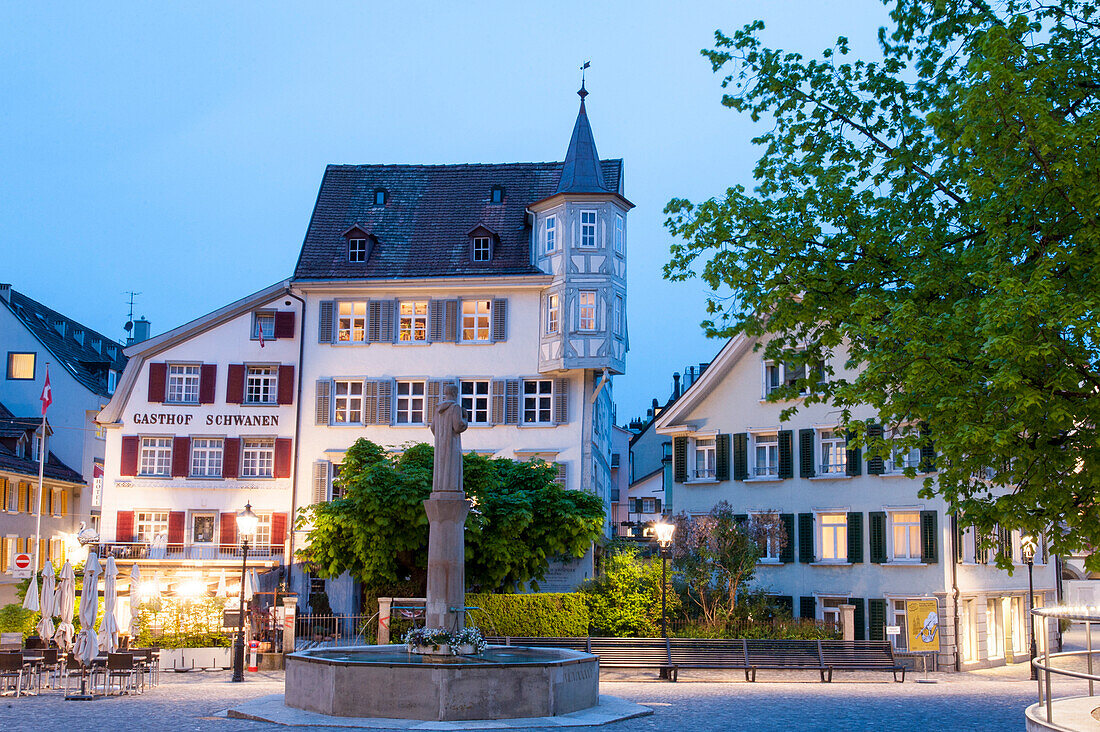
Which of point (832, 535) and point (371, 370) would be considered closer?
point (832, 535)

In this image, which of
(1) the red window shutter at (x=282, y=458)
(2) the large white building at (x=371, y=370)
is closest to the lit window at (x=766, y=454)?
(2) the large white building at (x=371, y=370)

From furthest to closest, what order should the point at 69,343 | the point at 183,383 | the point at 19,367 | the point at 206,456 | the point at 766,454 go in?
the point at 69,343, the point at 19,367, the point at 183,383, the point at 206,456, the point at 766,454

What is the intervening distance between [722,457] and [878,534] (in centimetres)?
579

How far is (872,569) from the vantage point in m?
36.9

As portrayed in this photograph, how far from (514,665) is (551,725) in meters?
1.06

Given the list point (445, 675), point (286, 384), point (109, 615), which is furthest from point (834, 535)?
point (445, 675)

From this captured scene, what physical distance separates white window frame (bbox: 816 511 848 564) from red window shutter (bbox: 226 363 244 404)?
19870 millimetres

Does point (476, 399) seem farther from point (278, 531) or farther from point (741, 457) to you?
point (741, 457)

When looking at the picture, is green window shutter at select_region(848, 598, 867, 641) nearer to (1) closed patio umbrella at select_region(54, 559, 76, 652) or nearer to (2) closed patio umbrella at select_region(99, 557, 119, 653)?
(2) closed patio umbrella at select_region(99, 557, 119, 653)

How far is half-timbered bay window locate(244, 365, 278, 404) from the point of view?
142 feet

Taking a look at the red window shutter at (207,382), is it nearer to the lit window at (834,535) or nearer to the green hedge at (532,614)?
the green hedge at (532,614)

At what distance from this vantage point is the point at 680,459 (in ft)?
137

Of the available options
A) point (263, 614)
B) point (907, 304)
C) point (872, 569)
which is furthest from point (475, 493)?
point (907, 304)

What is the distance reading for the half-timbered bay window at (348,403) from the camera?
141ft
